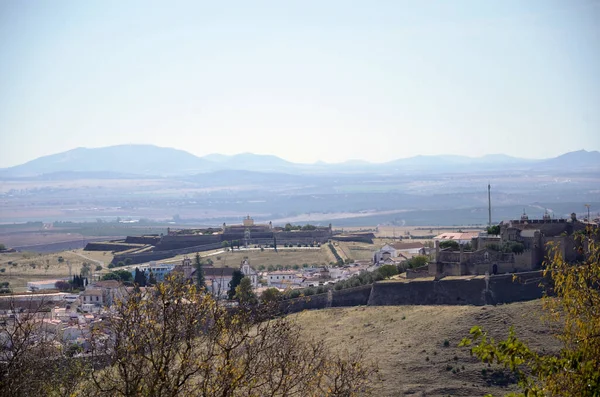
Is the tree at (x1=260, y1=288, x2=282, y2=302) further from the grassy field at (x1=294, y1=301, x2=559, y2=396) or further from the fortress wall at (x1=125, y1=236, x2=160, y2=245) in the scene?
the fortress wall at (x1=125, y1=236, x2=160, y2=245)

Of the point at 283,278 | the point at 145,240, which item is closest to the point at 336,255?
the point at 283,278

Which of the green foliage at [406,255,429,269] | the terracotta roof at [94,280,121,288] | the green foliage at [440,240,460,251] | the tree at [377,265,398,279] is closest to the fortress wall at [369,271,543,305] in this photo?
the green foliage at [440,240,460,251]

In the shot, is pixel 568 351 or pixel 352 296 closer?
pixel 568 351

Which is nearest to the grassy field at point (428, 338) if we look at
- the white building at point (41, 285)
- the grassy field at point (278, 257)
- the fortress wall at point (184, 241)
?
the white building at point (41, 285)

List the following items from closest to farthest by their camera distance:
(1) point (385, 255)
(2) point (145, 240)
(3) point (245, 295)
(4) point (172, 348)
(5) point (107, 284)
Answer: (4) point (172, 348), (3) point (245, 295), (5) point (107, 284), (1) point (385, 255), (2) point (145, 240)

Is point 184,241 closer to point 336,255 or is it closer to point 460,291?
point 336,255

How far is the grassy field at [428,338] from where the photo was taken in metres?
25.3

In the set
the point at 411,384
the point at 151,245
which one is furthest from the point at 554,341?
the point at 151,245

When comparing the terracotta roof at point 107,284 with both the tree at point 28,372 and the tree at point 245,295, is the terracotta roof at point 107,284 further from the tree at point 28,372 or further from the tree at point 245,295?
the tree at point 28,372

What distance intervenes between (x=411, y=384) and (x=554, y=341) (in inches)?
140

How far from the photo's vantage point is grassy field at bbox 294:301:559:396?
2530 cm

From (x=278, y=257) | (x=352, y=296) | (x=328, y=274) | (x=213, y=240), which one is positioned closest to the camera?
(x=352, y=296)

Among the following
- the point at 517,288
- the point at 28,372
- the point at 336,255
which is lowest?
the point at 336,255

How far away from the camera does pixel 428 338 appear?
2906 centimetres
